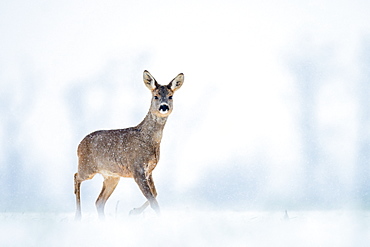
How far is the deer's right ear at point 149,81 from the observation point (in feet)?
35.8

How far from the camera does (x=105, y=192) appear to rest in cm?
1183

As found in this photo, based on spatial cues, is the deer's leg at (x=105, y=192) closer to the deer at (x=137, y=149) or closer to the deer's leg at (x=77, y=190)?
the deer at (x=137, y=149)

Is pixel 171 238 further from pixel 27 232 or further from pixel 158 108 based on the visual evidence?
pixel 158 108

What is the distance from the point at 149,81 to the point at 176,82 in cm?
56

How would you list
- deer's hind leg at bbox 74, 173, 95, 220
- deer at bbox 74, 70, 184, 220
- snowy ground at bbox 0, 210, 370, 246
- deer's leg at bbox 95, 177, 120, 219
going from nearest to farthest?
snowy ground at bbox 0, 210, 370, 246 < deer at bbox 74, 70, 184, 220 < deer's hind leg at bbox 74, 173, 95, 220 < deer's leg at bbox 95, 177, 120, 219

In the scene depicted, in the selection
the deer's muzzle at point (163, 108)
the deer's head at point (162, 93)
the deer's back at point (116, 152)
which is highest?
the deer's head at point (162, 93)

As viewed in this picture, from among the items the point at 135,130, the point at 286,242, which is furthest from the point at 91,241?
the point at 135,130

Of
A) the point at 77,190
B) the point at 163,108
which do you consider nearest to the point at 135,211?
the point at 77,190

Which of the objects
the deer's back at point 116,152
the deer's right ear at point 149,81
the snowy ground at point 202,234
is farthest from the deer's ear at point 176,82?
the snowy ground at point 202,234

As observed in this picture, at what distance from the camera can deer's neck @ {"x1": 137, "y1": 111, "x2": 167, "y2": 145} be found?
10742mm

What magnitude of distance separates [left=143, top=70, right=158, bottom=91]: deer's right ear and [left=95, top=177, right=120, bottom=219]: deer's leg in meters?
2.33

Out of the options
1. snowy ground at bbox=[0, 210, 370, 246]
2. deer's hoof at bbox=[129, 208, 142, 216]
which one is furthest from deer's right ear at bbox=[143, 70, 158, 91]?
snowy ground at bbox=[0, 210, 370, 246]

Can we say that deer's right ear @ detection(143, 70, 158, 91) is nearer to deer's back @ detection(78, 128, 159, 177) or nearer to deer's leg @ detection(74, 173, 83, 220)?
deer's back @ detection(78, 128, 159, 177)

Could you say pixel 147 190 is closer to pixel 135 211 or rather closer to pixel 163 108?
pixel 135 211
